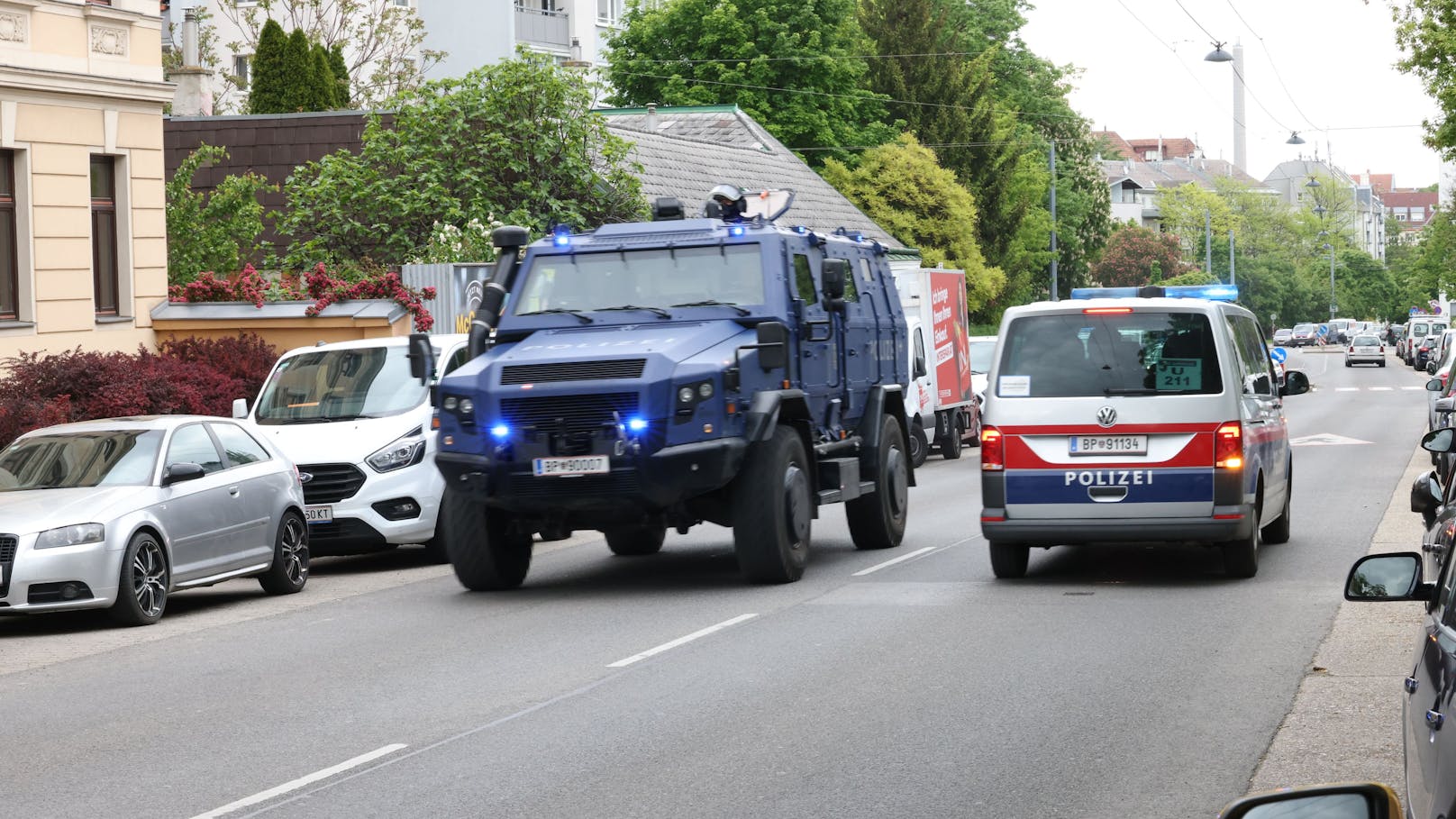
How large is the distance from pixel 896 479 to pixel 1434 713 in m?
12.9

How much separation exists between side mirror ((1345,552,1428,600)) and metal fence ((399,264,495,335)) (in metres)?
20.8

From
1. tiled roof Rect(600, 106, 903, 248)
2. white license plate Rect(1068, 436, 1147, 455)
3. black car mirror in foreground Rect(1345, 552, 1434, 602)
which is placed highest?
tiled roof Rect(600, 106, 903, 248)

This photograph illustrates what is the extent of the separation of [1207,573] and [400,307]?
468 inches

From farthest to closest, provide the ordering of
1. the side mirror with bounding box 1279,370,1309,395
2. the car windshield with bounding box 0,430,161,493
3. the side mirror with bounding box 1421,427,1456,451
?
the side mirror with bounding box 1279,370,1309,395
the car windshield with bounding box 0,430,161,493
the side mirror with bounding box 1421,427,1456,451

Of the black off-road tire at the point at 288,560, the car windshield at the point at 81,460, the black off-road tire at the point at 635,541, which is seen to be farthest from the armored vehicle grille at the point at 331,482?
the car windshield at the point at 81,460

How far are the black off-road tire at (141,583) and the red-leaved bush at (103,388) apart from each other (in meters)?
5.16

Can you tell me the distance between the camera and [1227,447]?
503 inches

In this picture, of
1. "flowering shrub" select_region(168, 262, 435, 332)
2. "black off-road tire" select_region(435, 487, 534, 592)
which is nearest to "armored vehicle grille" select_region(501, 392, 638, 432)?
"black off-road tire" select_region(435, 487, 534, 592)

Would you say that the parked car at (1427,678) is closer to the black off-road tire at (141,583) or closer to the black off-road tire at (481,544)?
the black off-road tire at (481,544)

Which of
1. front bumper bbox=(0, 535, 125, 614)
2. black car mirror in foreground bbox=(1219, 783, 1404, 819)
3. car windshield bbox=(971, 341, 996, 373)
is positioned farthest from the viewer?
car windshield bbox=(971, 341, 996, 373)

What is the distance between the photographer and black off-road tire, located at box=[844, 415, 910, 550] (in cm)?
1608

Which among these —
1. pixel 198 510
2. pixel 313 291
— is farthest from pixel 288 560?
pixel 313 291

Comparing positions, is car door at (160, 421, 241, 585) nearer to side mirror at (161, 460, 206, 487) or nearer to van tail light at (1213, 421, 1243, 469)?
side mirror at (161, 460, 206, 487)

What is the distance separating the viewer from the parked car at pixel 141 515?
12242 millimetres
